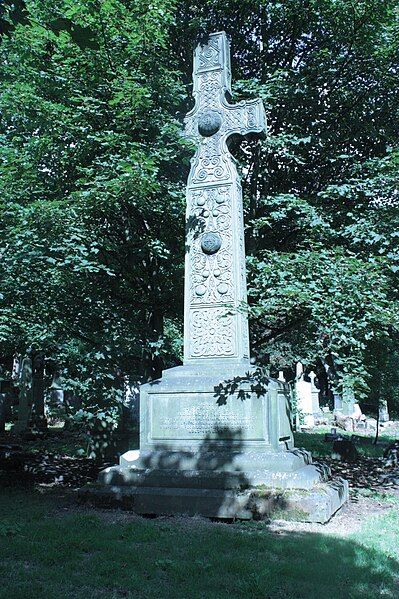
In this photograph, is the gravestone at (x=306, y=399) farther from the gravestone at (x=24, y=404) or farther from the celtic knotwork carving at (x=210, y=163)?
the celtic knotwork carving at (x=210, y=163)

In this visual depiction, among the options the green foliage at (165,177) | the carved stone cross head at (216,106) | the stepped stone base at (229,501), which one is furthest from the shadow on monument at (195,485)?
the carved stone cross head at (216,106)

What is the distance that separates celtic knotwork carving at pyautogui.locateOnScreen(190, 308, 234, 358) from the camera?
24.6 feet

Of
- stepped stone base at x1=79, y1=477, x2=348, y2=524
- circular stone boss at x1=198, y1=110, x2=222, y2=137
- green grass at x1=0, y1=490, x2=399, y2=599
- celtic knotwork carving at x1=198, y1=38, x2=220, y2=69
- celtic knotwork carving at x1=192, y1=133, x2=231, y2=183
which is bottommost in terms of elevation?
green grass at x1=0, y1=490, x2=399, y2=599

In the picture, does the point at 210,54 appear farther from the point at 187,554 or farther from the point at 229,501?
the point at 187,554

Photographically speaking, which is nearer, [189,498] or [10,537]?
[10,537]

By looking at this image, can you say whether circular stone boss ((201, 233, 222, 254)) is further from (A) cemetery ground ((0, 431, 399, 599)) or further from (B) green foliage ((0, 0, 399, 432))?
(A) cemetery ground ((0, 431, 399, 599))

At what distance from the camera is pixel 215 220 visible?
7984 millimetres

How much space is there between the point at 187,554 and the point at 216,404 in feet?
7.81

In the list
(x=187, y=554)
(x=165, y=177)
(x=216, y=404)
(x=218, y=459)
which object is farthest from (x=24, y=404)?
(x=187, y=554)

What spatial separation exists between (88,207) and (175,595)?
19.3 ft

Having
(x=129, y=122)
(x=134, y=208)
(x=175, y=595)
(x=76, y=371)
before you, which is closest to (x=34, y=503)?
(x=76, y=371)

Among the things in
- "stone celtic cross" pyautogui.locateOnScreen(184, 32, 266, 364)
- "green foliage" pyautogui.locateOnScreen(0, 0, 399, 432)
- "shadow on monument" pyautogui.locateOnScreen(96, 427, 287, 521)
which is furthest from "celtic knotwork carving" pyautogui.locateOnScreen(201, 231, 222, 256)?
"shadow on monument" pyautogui.locateOnScreen(96, 427, 287, 521)

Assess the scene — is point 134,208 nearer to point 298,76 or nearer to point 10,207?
point 10,207

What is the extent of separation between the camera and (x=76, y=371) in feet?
32.9
